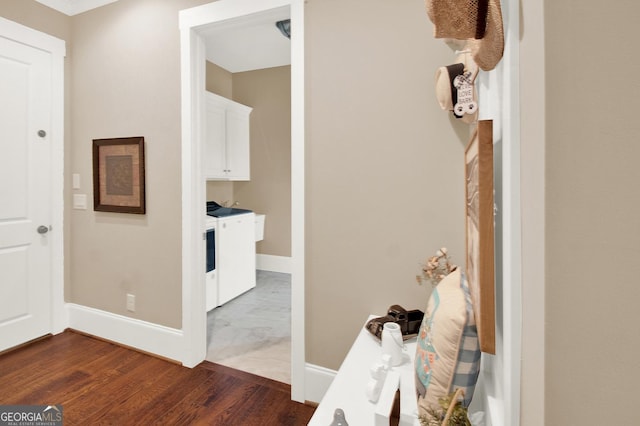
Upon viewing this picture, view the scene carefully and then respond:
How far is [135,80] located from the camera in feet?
8.05

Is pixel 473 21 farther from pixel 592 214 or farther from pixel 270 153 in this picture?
pixel 270 153

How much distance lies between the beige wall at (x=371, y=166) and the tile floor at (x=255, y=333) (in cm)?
56

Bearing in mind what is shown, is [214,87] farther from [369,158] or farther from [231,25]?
[369,158]

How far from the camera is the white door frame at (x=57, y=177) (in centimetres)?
266

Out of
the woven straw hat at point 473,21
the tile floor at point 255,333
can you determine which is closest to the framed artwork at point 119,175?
the tile floor at point 255,333

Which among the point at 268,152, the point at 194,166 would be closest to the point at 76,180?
the point at 194,166

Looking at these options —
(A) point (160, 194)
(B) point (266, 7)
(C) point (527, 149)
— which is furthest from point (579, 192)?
(A) point (160, 194)

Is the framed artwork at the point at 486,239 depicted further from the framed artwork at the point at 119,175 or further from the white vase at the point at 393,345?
the framed artwork at the point at 119,175

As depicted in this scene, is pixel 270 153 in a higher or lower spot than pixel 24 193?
higher

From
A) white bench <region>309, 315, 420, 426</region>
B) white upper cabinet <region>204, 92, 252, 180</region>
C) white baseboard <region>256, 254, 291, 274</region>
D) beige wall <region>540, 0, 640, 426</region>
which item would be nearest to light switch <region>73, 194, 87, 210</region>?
white upper cabinet <region>204, 92, 252, 180</region>

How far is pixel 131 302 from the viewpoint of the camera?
99.3 inches

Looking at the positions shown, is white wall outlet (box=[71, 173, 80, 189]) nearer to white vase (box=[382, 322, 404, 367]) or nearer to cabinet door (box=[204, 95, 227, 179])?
cabinet door (box=[204, 95, 227, 179])

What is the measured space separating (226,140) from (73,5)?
68.8 inches

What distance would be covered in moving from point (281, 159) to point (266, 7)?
2.78 m
